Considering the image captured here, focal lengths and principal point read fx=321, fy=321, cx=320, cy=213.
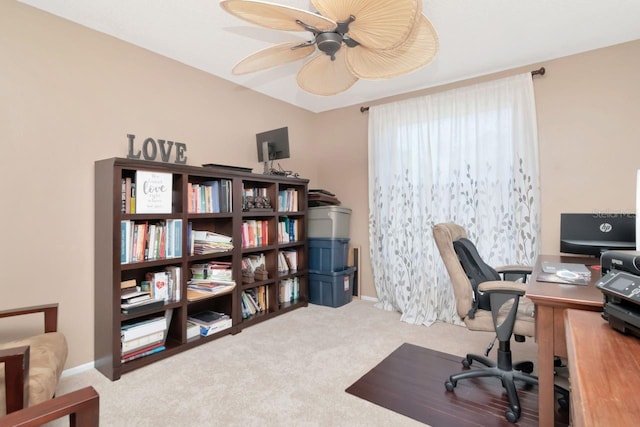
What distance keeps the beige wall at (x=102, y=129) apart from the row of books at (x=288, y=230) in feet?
2.53

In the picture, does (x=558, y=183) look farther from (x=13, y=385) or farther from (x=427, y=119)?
(x=13, y=385)

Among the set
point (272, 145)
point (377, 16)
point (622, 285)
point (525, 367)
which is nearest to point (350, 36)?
point (377, 16)

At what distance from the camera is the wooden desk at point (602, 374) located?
552mm

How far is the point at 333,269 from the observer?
3674mm

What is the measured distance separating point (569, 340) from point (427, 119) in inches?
113

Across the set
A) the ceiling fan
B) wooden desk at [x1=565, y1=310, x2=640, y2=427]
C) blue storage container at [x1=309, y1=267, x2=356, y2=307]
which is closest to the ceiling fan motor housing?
the ceiling fan

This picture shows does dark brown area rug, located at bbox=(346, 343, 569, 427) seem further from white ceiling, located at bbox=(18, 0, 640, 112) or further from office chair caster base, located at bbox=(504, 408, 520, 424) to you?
white ceiling, located at bbox=(18, 0, 640, 112)

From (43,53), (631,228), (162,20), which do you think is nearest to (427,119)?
(631,228)

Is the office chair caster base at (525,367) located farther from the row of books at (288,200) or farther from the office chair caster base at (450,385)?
the row of books at (288,200)

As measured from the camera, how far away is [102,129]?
7.84ft

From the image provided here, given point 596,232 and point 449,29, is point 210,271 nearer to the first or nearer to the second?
point 449,29

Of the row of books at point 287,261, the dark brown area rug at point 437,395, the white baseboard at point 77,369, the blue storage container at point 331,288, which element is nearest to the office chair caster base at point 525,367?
the dark brown area rug at point 437,395

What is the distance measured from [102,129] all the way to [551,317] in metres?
2.98

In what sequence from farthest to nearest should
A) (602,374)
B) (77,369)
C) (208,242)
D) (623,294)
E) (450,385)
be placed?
(208,242) < (77,369) < (450,385) < (623,294) < (602,374)
